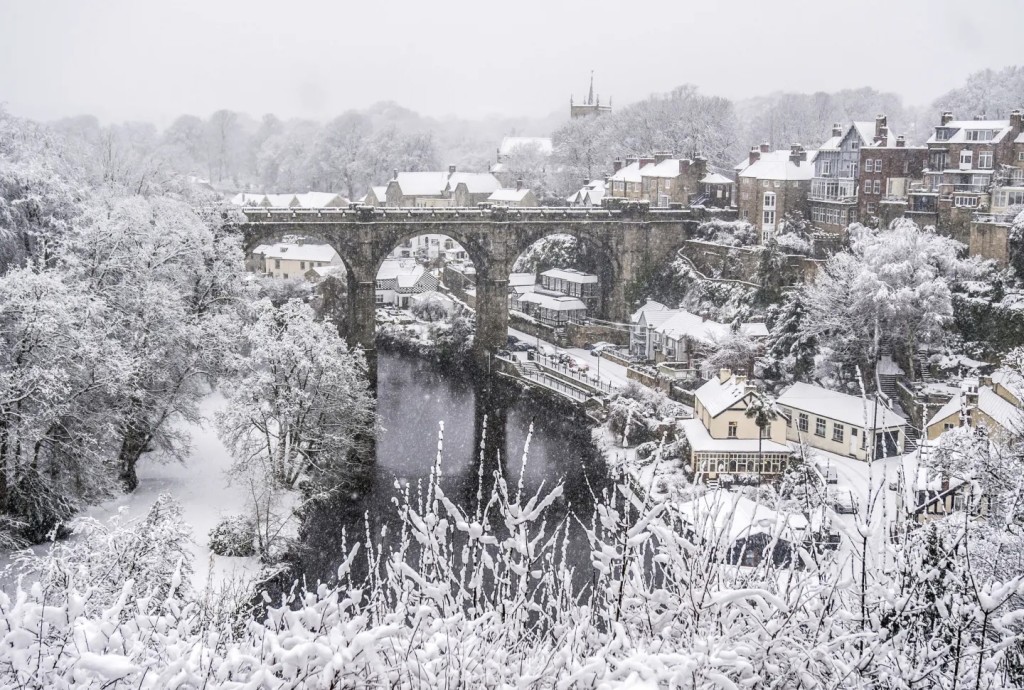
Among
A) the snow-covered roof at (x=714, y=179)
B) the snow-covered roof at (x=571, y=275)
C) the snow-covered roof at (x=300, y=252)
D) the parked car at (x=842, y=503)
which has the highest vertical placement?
the snow-covered roof at (x=714, y=179)

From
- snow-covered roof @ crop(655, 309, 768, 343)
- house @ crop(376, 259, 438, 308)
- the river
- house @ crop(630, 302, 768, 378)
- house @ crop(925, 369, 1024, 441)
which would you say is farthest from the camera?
house @ crop(376, 259, 438, 308)

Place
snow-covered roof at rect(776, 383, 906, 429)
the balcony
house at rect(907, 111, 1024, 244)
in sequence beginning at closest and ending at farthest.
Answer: snow-covered roof at rect(776, 383, 906, 429) < house at rect(907, 111, 1024, 244) < the balcony

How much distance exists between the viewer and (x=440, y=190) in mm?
65750

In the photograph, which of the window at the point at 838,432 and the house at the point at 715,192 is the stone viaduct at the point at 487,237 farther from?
the window at the point at 838,432

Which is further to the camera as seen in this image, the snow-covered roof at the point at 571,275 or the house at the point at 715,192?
the snow-covered roof at the point at 571,275

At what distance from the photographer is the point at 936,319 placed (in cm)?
2819

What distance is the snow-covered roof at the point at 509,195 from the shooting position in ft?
193

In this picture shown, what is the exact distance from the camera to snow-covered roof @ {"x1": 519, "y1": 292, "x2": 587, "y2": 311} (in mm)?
45562

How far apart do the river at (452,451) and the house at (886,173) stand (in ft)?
49.2

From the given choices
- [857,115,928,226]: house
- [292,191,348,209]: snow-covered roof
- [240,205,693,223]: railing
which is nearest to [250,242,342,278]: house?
[292,191,348,209]: snow-covered roof

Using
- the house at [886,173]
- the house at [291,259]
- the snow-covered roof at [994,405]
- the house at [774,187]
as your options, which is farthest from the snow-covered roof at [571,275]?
the snow-covered roof at [994,405]

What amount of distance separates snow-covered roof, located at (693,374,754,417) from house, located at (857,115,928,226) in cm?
1333

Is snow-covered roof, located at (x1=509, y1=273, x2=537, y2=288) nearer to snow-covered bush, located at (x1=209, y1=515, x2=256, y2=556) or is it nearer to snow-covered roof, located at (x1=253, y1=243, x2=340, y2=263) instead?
snow-covered roof, located at (x1=253, y1=243, x2=340, y2=263)

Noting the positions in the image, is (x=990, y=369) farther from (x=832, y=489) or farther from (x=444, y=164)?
(x=444, y=164)
